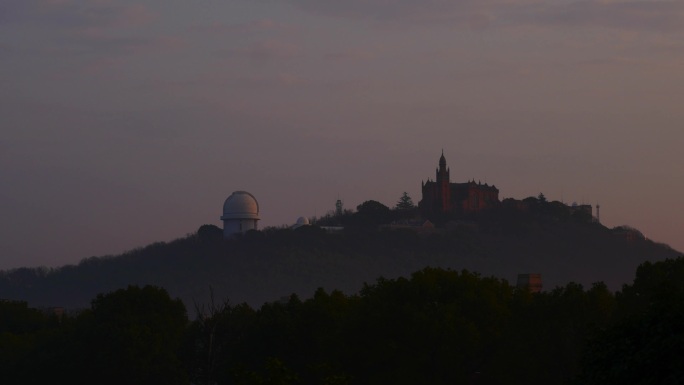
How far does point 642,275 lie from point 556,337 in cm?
469

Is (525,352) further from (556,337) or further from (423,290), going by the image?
(423,290)

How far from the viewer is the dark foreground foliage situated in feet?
193

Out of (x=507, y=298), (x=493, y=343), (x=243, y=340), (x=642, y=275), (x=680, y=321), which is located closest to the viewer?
(x=680, y=321)

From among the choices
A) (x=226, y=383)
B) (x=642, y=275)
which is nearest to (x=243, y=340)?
(x=226, y=383)

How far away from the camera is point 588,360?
28328mm

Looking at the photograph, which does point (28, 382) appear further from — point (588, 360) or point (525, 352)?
point (588, 360)

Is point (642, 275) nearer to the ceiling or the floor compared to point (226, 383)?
nearer to the ceiling

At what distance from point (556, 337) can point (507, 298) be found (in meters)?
6.50

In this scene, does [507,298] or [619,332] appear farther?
[507,298]

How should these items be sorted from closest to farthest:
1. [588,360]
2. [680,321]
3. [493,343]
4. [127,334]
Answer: [680,321] → [588,360] → [493,343] → [127,334]

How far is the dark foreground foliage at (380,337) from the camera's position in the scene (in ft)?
193

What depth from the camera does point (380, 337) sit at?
61562 mm

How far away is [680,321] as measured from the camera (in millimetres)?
26391

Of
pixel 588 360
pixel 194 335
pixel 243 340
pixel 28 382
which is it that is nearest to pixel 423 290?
pixel 243 340
